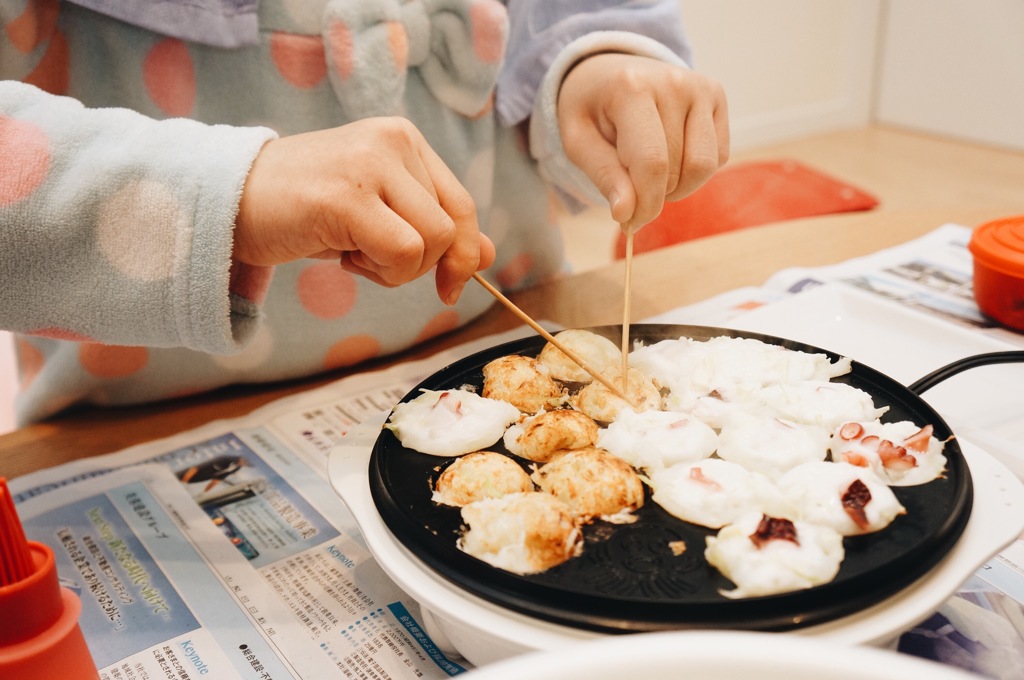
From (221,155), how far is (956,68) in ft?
13.3

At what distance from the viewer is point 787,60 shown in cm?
403

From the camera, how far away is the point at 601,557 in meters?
0.55

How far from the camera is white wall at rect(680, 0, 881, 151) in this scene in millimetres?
3738

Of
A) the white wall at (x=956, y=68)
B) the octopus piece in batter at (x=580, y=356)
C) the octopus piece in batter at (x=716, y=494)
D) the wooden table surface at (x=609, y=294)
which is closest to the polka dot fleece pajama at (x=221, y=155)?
the wooden table surface at (x=609, y=294)

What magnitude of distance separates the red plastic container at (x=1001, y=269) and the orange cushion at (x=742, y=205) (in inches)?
28.8

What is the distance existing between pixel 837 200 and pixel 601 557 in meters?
1.58

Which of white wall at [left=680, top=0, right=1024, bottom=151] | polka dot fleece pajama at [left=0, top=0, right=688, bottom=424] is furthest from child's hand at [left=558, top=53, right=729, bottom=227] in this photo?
white wall at [left=680, top=0, right=1024, bottom=151]

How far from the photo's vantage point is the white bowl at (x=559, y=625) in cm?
48

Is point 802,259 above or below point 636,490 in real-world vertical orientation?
below

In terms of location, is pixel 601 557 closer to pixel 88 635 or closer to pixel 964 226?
pixel 88 635

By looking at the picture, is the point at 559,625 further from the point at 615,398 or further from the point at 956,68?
the point at 956,68

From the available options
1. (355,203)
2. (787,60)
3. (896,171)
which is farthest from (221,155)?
(787,60)

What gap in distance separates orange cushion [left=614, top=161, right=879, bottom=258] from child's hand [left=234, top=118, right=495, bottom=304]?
1.14m

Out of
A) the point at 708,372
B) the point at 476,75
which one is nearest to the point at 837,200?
the point at 476,75
